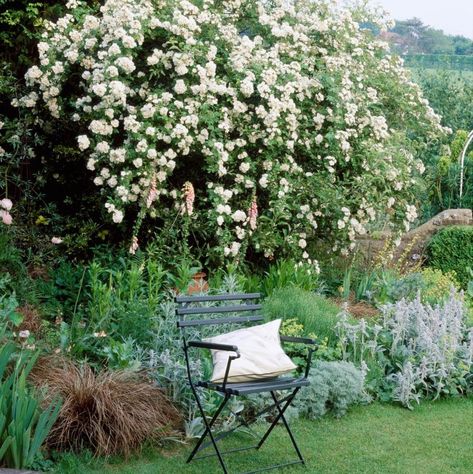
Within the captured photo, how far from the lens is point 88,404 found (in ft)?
15.4

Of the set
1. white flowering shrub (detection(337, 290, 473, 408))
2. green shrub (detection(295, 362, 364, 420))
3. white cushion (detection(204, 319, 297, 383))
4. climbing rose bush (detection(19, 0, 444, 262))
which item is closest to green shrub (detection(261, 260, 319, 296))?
climbing rose bush (detection(19, 0, 444, 262))

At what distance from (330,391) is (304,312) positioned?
3.08ft

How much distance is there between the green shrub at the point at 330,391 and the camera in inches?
216

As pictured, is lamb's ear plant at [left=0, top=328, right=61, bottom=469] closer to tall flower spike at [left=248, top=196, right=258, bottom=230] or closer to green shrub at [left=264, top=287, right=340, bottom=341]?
green shrub at [left=264, top=287, right=340, bottom=341]

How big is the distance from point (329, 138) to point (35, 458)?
4.27 meters

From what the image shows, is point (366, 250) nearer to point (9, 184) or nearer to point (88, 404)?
point (9, 184)

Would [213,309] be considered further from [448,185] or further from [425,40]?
[425,40]

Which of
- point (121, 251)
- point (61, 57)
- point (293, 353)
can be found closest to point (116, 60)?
point (61, 57)

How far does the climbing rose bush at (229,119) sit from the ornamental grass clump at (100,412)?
183 centimetres

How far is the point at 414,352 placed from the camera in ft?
20.6

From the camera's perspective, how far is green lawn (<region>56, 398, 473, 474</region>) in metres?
4.61

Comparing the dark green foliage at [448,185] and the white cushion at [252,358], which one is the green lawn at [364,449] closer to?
the white cushion at [252,358]

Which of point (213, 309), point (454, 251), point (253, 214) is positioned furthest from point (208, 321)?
point (454, 251)

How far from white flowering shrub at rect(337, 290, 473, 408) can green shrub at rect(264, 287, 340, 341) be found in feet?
0.45
